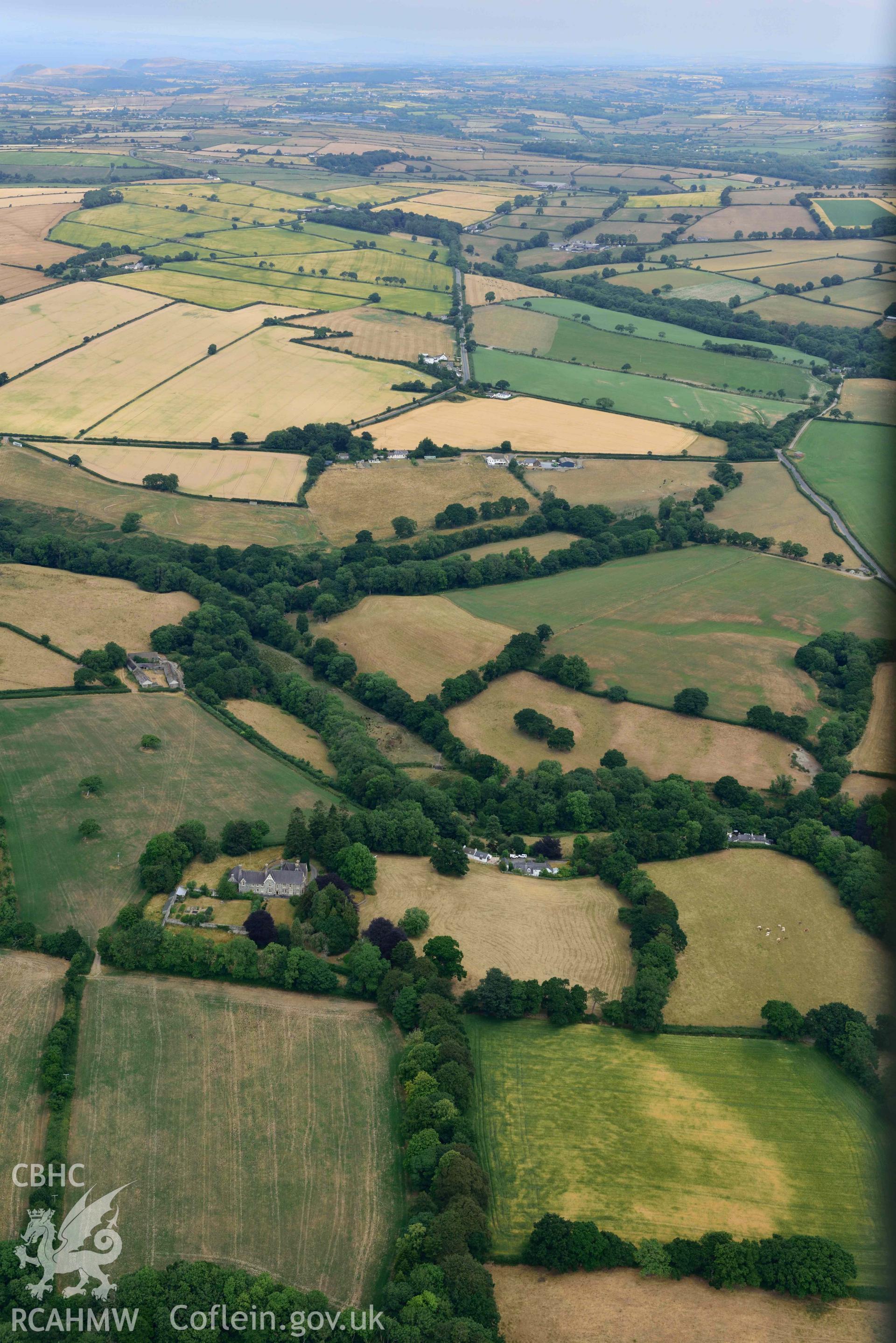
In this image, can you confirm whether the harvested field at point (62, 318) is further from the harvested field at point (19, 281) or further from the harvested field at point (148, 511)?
the harvested field at point (148, 511)

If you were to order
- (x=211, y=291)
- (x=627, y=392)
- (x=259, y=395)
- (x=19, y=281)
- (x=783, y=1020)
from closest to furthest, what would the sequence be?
(x=783, y=1020) → (x=259, y=395) → (x=627, y=392) → (x=19, y=281) → (x=211, y=291)

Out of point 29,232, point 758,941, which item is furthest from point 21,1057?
point 29,232

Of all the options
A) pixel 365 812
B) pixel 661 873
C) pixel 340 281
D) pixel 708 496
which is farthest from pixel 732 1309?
pixel 340 281

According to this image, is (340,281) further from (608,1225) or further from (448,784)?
(608,1225)

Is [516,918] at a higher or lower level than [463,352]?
lower

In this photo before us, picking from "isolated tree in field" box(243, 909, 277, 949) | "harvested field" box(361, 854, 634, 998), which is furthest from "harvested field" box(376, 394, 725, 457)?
"isolated tree in field" box(243, 909, 277, 949)

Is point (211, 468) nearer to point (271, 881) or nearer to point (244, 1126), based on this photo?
point (271, 881)
